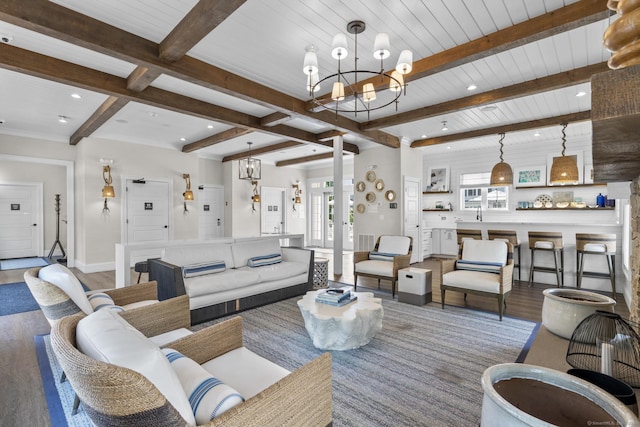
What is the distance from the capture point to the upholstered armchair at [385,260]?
4.66 m

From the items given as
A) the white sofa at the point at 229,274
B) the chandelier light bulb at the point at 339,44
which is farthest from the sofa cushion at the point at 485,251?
the chandelier light bulb at the point at 339,44

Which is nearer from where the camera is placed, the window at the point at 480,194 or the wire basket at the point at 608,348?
the wire basket at the point at 608,348

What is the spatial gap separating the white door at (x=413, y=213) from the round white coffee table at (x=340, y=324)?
14.5 feet

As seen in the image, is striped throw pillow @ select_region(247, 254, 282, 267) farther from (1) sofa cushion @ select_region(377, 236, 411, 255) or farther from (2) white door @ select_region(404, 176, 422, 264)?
(2) white door @ select_region(404, 176, 422, 264)

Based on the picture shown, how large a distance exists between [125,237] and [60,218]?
139 inches

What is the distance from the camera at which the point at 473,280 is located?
150 inches

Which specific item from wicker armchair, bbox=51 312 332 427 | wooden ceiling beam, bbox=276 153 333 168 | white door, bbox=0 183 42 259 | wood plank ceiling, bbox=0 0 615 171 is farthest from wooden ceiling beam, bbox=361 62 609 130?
white door, bbox=0 183 42 259

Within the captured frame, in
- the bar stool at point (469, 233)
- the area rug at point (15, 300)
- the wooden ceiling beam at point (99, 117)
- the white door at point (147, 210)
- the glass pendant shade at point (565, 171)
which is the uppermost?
the wooden ceiling beam at point (99, 117)

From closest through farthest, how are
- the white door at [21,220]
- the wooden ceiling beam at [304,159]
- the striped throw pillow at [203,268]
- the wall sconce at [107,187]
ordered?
the striped throw pillow at [203,268]
the wall sconce at [107,187]
the white door at [21,220]
the wooden ceiling beam at [304,159]

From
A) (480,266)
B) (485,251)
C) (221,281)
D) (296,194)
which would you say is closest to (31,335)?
(221,281)

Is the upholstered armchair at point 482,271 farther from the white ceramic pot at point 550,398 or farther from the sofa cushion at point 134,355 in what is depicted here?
the sofa cushion at point 134,355

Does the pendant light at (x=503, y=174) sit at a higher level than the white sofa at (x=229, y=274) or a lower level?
higher

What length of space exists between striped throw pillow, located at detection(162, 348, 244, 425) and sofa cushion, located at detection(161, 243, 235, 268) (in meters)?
2.55

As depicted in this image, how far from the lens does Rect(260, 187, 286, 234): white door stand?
10047 millimetres
